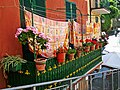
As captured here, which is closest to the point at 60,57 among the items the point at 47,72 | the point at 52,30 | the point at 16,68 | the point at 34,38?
the point at 47,72

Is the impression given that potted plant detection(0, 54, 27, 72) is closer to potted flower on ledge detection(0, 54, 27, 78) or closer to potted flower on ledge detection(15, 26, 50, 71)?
potted flower on ledge detection(0, 54, 27, 78)

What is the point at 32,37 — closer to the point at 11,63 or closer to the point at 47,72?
the point at 11,63

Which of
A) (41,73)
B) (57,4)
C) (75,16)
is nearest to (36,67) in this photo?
(41,73)

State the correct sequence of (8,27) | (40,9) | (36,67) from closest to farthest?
(36,67) < (8,27) < (40,9)

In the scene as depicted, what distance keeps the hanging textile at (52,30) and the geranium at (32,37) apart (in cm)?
69

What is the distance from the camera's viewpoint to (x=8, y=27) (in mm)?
5043

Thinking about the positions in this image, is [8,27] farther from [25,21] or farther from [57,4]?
[57,4]

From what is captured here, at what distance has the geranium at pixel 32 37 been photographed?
467 centimetres

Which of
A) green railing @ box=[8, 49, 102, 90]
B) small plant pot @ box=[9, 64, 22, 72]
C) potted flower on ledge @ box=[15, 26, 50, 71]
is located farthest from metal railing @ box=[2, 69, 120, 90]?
small plant pot @ box=[9, 64, 22, 72]

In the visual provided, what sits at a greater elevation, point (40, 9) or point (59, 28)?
point (40, 9)

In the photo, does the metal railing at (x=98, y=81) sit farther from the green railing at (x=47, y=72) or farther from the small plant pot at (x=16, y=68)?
the small plant pot at (x=16, y=68)

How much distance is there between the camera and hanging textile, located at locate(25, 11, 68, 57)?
582 centimetres

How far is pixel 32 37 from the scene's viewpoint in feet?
15.4

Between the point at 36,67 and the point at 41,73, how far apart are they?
0.27m
